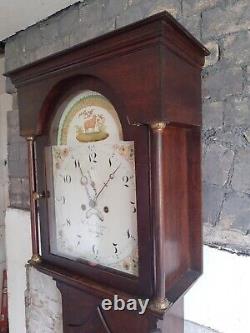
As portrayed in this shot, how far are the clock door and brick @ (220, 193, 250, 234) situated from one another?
13.4 inches

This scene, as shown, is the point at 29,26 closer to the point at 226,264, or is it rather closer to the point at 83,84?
the point at 83,84

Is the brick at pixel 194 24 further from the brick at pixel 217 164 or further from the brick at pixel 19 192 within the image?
the brick at pixel 19 192

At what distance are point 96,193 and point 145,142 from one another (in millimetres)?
265

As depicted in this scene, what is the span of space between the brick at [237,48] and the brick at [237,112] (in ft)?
0.42

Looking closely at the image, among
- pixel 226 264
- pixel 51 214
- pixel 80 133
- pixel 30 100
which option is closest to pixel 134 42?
pixel 80 133

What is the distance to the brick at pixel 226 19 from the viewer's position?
0.89 meters

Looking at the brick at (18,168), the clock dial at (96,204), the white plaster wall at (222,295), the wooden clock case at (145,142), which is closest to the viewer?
the wooden clock case at (145,142)

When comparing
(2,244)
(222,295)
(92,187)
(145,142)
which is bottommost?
(2,244)

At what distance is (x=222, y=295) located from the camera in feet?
3.19

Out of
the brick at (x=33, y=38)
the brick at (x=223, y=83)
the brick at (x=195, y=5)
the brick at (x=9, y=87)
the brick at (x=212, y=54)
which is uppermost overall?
the brick at (x=33, y=38)

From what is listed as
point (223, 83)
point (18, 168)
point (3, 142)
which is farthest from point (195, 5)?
point (3, 142)

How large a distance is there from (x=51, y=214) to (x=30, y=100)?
1.39ft

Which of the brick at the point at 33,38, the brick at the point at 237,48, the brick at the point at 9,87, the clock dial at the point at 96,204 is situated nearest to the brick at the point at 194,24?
the brick at the point at 237,48

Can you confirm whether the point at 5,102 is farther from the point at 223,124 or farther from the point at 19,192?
the point at 223,124
